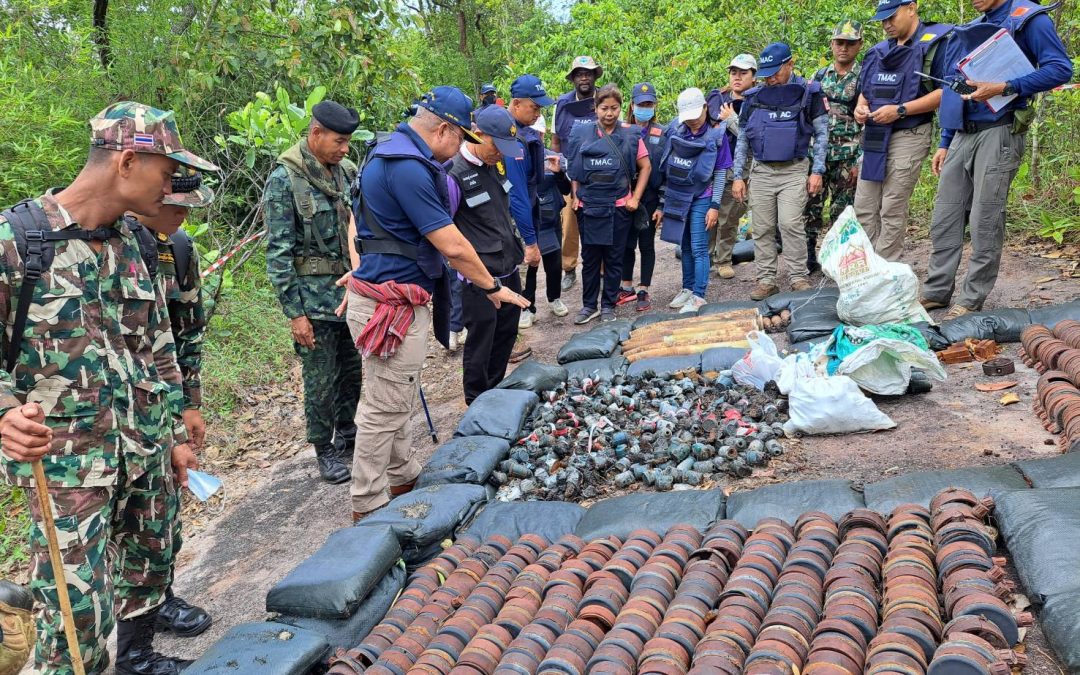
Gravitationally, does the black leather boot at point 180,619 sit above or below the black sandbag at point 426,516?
below

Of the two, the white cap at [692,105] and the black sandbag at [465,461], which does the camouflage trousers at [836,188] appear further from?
the black sandbag at [465,461]

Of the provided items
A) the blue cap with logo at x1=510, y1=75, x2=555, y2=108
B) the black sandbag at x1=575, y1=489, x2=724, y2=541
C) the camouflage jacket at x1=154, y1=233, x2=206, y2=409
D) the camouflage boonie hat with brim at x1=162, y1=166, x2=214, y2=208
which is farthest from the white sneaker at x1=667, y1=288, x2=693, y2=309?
the camouflage boonie hat with brim at x1=162, y1=166, x2=214, y2=208

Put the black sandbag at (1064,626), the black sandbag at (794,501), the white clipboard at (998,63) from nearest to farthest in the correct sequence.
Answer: the black sandbag at (1064,626), the black sandbag at (794,501), the white clipboard at (998,63)

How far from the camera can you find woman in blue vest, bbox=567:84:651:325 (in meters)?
6.34

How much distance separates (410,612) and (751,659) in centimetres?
121

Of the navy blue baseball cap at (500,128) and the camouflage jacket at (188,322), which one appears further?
the navy blue baseball cap at (500,128)

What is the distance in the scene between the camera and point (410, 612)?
280 cm

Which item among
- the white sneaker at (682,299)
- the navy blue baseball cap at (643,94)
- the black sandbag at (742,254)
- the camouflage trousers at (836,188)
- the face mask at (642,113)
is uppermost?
the navy blue baseball cap at (643,94)

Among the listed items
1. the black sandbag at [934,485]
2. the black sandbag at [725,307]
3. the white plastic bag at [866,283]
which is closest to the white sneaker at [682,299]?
the black sandbag at [725,307]

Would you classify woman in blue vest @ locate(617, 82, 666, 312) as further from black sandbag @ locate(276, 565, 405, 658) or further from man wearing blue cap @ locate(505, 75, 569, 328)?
black sandbag @ locate(276, 565, 405, 658)

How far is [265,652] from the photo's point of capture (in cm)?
246

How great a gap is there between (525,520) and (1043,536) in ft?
6.33

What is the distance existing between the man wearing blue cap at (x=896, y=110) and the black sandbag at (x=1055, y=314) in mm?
1193

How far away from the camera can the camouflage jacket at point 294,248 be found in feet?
13.5
